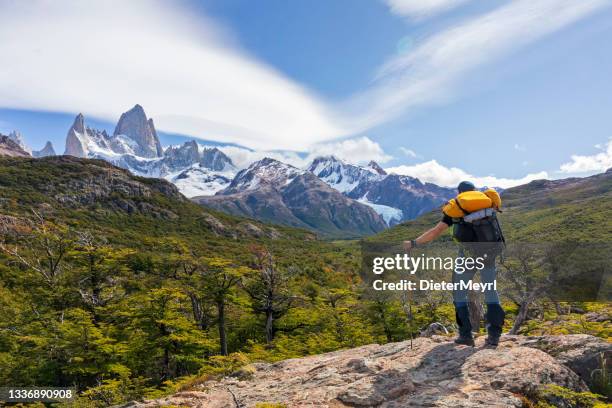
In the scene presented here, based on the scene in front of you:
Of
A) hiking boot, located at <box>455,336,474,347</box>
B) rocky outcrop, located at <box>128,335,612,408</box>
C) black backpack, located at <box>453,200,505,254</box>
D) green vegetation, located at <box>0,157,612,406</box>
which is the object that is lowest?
green vegetation, located at <box>0,157,612,406</box>

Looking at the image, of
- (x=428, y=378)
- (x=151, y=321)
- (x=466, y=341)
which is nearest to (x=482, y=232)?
(x=466, y=341)

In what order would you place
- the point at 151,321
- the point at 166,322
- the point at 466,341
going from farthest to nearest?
the point at 151,321 → the point at 166,322 → the point at 466,341

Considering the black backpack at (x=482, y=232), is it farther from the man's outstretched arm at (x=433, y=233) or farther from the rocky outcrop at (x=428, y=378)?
the rocky outcrop at (x=428, y=378)

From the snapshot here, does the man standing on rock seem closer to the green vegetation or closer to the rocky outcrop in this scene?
the rocky outcrop

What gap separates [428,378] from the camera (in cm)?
705

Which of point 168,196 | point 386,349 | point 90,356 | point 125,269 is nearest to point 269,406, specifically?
point 386,349

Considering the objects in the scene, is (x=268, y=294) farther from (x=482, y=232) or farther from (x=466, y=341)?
(x=482, y=232)

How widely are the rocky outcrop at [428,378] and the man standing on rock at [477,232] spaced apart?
82cm

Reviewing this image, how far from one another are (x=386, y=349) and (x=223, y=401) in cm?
413

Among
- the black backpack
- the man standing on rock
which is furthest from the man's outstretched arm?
the black backpack

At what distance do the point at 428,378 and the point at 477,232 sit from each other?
9.80ft

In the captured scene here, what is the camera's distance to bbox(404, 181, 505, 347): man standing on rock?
23.7 ft

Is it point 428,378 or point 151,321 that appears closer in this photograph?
point 428,378

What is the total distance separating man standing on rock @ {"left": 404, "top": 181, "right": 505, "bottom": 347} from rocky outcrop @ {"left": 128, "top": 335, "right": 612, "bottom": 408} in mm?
822
